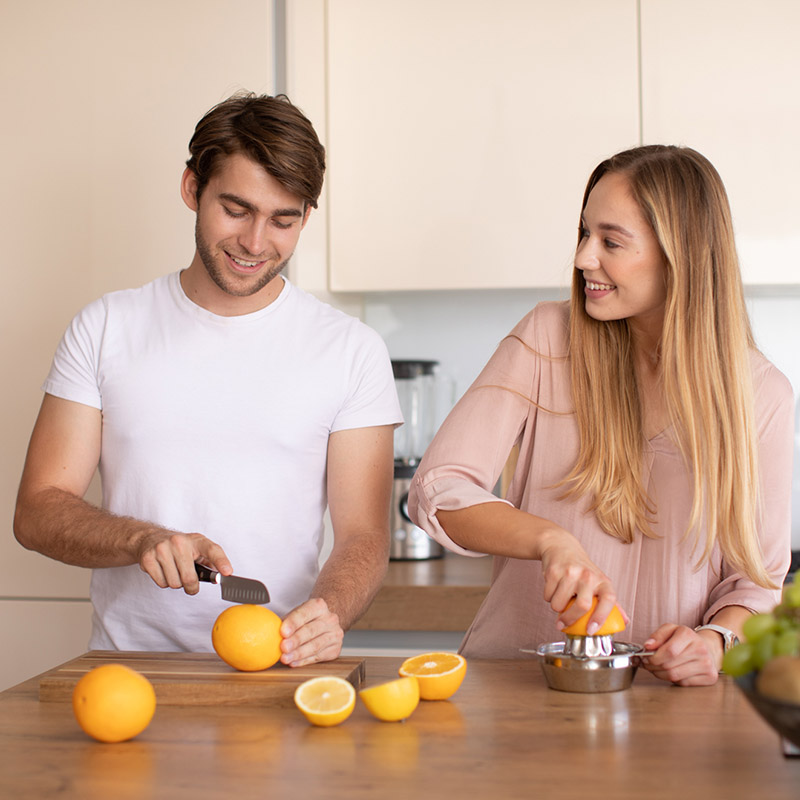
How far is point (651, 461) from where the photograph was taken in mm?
1496

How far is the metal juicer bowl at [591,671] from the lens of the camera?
45.7 inches

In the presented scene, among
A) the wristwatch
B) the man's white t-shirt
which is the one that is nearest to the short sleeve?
the man's white t-shirt

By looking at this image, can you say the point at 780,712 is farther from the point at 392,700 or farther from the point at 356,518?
the point at 356,518

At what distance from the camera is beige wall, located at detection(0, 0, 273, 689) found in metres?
→ 2.31

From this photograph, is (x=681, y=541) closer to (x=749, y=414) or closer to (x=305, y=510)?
(x=749, y=414)

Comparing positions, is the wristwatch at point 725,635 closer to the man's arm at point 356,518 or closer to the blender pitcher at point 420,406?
the man's arm at point 356,518

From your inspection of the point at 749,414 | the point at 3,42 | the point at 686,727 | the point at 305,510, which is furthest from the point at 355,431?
the point at 3,42

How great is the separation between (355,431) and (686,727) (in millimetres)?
797

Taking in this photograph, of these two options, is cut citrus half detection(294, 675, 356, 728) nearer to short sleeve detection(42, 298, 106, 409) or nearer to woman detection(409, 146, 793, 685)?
woman detection(409, 146, 793, 685)

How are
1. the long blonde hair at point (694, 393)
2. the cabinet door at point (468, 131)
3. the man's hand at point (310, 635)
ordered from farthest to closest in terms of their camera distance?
the cabinet door at point (468, 131) < the long blonde hair at point (694, 393) < the man's hand at point (310, 635)

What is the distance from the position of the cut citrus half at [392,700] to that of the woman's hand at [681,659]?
13.1 inches

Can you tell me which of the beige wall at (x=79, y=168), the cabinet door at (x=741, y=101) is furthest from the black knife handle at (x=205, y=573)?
the cabinet door at (x=741, y=101)

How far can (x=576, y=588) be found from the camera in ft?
3.84

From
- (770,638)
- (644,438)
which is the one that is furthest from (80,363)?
(770,638)
